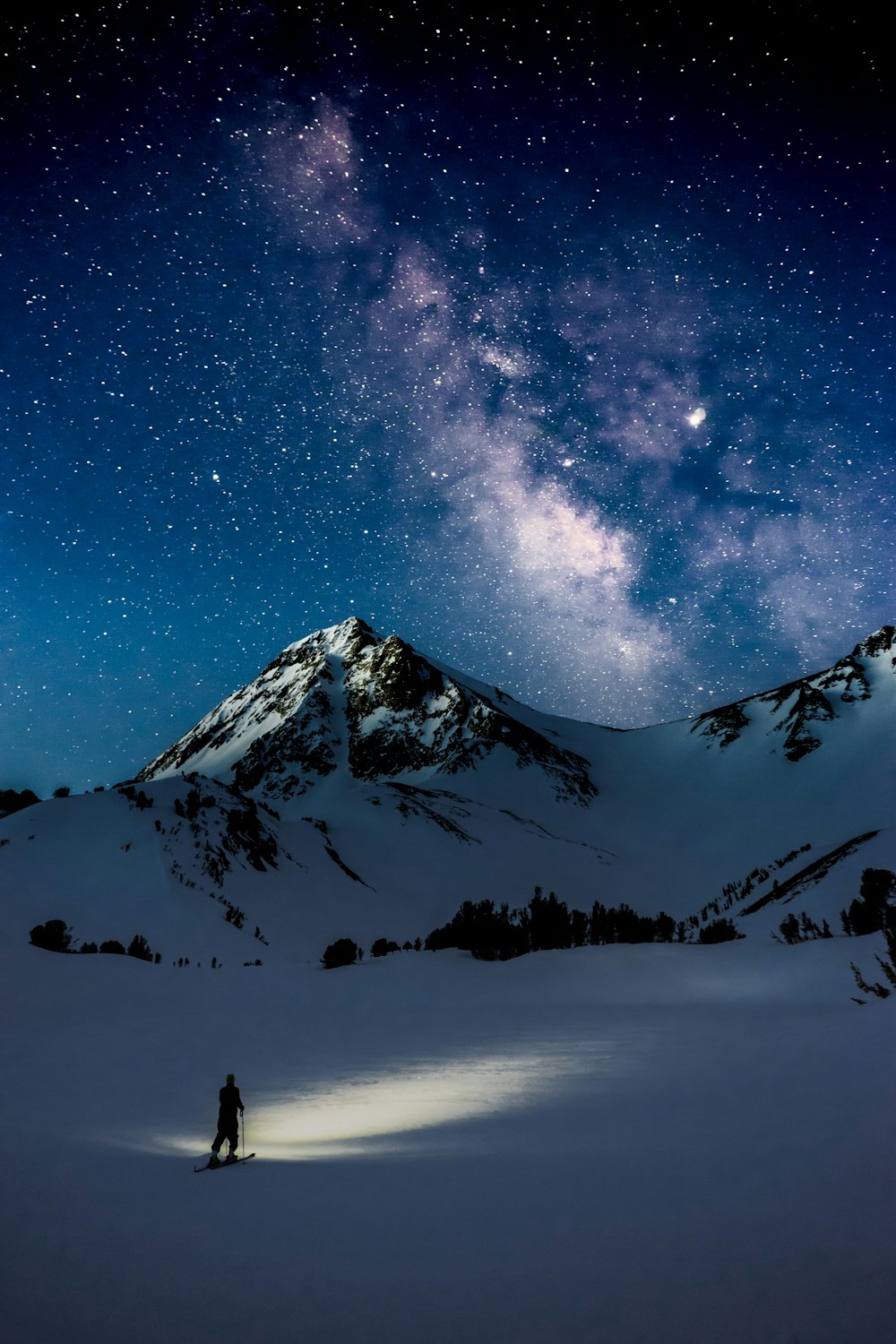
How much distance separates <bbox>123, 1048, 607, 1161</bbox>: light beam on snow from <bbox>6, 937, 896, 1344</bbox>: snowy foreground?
0.13 feet

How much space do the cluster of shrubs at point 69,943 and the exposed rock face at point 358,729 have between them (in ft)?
174

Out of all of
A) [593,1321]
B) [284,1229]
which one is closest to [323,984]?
[284,1229]

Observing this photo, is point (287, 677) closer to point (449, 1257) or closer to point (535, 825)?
point (535, 825)

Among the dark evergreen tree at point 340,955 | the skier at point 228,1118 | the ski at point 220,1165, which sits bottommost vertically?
the dark evergreen tree at point 340,955

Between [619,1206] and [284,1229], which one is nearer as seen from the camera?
[619,1206]

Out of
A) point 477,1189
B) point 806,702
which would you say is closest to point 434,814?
point 477,1189

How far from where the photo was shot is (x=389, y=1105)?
6.52 metres

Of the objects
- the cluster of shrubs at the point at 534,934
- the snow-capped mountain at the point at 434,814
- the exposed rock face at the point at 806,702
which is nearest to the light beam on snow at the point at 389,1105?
the cluster of shrubs at the point at 534,934

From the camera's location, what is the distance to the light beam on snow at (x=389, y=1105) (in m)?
5.54

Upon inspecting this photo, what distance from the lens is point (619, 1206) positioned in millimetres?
3475

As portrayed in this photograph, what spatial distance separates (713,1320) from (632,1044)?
6263 millimetres

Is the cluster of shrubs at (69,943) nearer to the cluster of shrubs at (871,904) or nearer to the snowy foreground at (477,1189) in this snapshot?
the snowy foreground at (477,1189)

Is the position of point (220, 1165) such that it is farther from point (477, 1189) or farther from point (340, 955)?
point (340, 955)

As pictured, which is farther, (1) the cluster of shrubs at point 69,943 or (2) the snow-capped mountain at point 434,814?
(2) the snow-capped mountain at point 434,814
